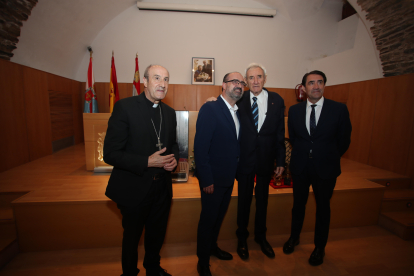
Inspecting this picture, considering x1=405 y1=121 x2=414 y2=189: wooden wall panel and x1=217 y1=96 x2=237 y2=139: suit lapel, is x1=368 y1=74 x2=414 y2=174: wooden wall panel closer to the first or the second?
x1=405 y1=121 x2=414 y2=189: wooden wall panel

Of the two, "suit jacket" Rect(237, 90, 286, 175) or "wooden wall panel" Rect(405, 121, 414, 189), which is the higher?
"suit jacket" Rect(237, 90, 286, 175)

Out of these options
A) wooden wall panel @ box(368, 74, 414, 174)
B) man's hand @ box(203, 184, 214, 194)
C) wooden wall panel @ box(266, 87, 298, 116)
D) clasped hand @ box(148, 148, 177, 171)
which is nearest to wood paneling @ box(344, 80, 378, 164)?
wooden wall panel @ box(368, 74, 414, 174)

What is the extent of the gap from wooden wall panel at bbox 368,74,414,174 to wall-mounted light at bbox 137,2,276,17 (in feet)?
11.6

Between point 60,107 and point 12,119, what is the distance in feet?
4.66

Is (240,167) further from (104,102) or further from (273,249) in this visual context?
(104,102)

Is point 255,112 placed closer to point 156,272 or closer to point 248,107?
point 248,107

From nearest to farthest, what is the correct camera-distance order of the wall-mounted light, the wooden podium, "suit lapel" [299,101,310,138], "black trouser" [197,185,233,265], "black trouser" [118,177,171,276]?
"black trouser" [118,177,171,276] < "black trouser" [197,185,233,265] < "suit lapel" [299,101,310,138] < the wooden podium < the wall-mounted light

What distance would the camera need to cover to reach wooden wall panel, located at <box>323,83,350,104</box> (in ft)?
14.8

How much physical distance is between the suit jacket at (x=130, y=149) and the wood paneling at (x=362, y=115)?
4.52 metres

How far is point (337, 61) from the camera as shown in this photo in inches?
195

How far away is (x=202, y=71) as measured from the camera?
568 cm

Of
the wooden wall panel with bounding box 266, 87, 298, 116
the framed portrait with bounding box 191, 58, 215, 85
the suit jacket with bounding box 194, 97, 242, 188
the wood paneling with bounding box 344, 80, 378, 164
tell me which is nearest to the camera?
the suit jacket with bounding box 194, 97, 242, 188

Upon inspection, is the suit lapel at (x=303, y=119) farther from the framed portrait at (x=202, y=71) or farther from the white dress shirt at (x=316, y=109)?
the framed portrait at (x=202, y=71)

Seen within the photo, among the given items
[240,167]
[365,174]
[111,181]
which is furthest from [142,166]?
[365,174]
